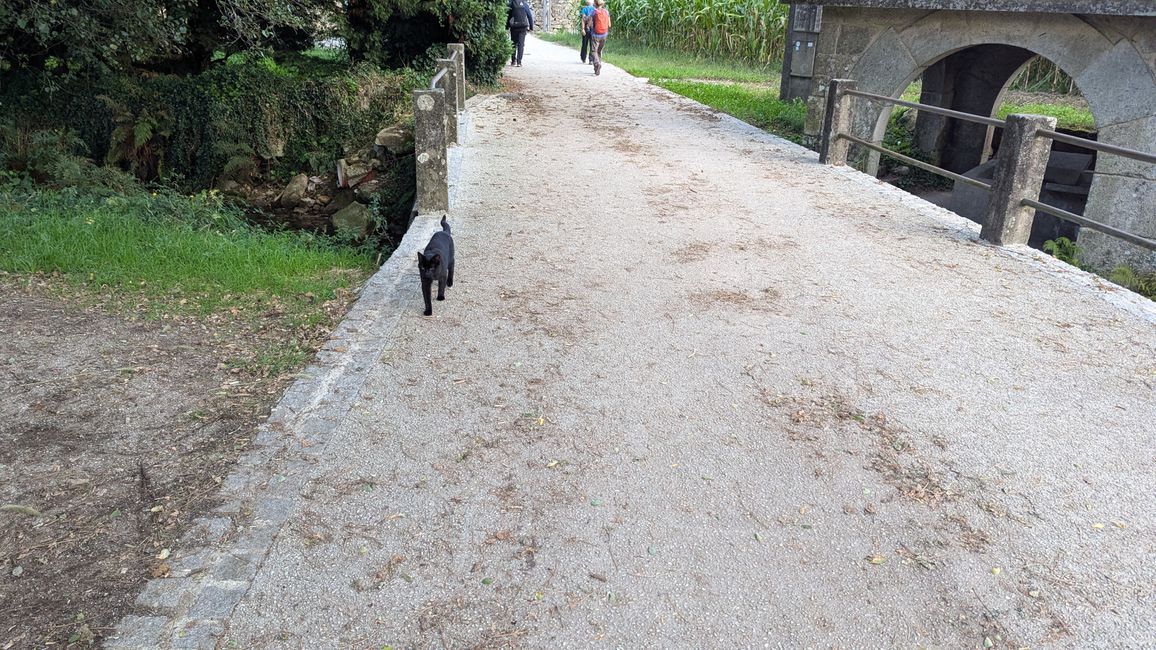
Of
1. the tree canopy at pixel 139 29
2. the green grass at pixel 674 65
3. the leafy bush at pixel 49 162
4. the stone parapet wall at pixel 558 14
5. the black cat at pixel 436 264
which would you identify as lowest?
the leafy bush at pixel 49 162

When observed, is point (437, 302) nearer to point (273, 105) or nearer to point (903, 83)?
point (273, 105)

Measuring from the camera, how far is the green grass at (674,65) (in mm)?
21828

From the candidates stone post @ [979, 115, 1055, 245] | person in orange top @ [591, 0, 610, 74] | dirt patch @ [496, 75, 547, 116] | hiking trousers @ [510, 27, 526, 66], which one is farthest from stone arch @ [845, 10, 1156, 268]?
hiking trousers @ [510, 27, 526, 66]

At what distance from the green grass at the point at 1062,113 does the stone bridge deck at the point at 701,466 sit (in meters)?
12.4

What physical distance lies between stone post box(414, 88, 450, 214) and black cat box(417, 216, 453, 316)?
2107mm

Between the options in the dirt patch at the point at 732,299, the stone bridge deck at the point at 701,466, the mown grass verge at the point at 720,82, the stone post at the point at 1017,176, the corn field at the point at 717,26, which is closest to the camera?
the stone bridge deck at the point at 701,466

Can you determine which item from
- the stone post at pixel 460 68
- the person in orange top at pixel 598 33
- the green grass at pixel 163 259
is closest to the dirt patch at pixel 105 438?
the green grass at pixel 163 259

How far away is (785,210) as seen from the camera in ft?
26.7

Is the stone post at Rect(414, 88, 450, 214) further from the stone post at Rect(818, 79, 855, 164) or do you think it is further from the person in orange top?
the person in orange top

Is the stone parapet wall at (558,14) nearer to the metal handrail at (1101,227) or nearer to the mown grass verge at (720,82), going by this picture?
the mown grass verge at (720,82)

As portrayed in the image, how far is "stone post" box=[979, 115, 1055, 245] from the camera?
681cm

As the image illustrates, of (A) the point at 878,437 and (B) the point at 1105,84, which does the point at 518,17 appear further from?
(A) the point at 878,437

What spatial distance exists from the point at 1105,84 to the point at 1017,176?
4801 mm

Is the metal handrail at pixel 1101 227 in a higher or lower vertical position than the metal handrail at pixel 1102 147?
lower
